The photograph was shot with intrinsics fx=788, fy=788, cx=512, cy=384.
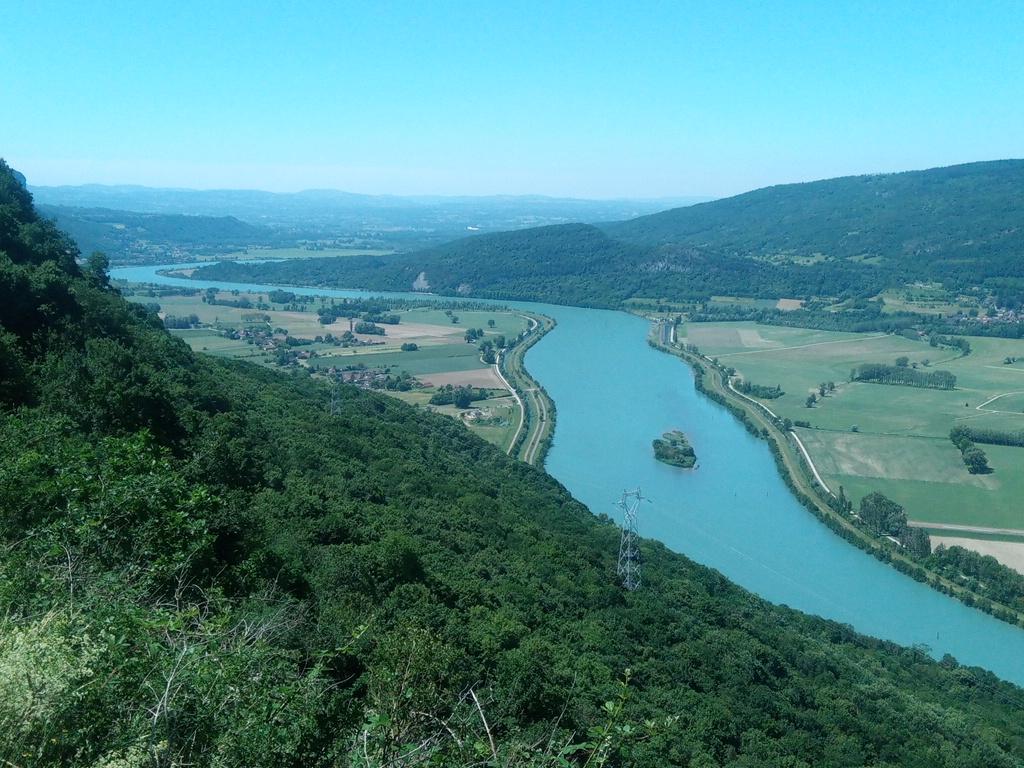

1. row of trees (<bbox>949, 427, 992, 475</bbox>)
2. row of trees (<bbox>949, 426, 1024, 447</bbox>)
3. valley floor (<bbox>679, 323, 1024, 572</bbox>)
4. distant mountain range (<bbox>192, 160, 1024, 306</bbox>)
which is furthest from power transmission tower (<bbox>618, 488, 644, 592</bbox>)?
distant mountain range (<bbox>192, 160, 1024, 306</bbox>)

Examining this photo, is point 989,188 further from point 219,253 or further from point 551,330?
point 219,253

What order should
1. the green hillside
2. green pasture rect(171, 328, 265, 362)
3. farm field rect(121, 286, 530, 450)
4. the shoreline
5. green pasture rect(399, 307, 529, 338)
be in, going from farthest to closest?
the green hillside → green pasture rect(399, 307, 529, 338) → green pasture rect(171, 328, 265, 362) → farm field rect(121, 286, 530, 450) → the shoreline

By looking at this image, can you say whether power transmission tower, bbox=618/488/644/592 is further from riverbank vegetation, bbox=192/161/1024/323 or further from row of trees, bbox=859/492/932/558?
riverbank vegetation, bbox=192/161/1024/323

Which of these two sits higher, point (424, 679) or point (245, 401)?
point (424, 679)

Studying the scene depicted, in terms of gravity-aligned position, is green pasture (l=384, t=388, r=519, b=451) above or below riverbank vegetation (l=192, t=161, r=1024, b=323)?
below

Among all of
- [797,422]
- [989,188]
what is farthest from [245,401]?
[989,188]
